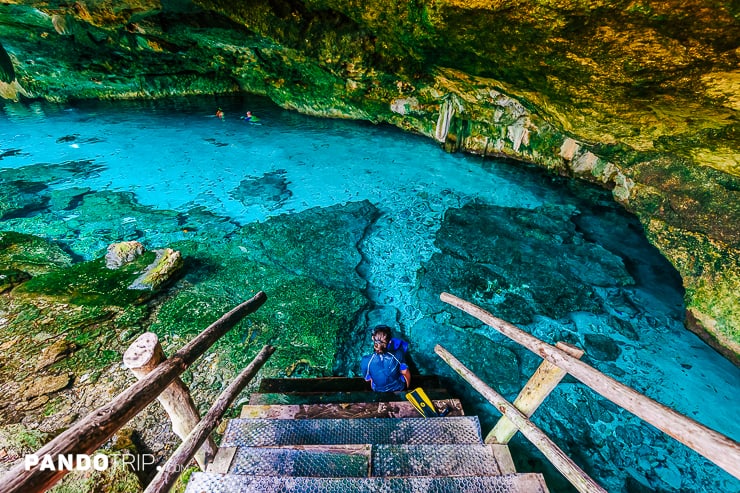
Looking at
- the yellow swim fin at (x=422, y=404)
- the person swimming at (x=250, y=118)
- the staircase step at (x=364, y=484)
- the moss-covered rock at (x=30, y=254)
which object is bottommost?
the moss-covered rock at (x=30, y=254)

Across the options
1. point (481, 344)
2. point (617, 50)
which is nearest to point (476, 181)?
point (617, 50)

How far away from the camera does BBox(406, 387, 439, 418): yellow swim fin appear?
325cm

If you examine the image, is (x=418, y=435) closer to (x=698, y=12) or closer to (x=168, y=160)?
(x=698, y=12)

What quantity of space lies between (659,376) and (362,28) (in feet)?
33.8

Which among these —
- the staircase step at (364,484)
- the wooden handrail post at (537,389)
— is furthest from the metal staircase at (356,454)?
the wooden handrail post at (537,389)

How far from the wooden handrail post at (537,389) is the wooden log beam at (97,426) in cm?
249

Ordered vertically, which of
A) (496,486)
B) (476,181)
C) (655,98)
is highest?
(655,98)

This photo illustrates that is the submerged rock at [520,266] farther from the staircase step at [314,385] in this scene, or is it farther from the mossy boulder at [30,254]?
the mossy boulder at [30,254]

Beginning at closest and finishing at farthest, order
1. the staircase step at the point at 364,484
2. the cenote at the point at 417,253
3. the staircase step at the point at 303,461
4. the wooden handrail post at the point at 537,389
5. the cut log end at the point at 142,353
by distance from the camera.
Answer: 1. the cut log end at the point at 142,353
2. the staircase step at the point at 364,484
3. the wooden handrail post at the point at 537,389
4. the staircase step at the point at 303,461
5. the cenote at the point at 417,253

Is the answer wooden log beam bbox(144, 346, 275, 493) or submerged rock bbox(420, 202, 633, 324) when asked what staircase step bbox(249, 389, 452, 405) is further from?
submerged rock bbox(420, 202, 633, 324)

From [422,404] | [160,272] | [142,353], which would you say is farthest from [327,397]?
[160,272]

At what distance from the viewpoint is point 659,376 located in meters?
4.69

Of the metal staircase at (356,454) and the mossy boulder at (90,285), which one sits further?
the mossy boulder at (90,285)

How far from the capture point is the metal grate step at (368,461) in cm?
240
